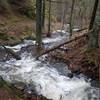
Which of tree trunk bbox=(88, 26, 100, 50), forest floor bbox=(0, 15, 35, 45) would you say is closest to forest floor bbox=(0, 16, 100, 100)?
forest floor bbox=(0, 15, 35, 45)

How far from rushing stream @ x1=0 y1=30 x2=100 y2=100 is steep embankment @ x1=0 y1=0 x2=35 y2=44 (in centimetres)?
516

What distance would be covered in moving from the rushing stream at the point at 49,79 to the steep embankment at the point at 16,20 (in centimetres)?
516

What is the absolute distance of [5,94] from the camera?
6.71 meters

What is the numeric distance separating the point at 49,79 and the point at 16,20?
14.3 metres

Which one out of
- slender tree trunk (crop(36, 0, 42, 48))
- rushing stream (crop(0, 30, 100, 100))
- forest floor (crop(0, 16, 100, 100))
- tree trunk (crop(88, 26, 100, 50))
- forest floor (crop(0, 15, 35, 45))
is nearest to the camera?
forest floor (crop(0, 16, 100, 100))

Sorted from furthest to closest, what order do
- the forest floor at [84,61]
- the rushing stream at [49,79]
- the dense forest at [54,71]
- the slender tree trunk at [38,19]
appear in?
1. the slender tree trunk at [38,19]
2. the forest floor at [84,61]
3. the rushing stream at [49,79]
4. the dense forest at [54,71]

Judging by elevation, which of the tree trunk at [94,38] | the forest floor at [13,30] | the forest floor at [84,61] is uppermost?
the tree trunk at [94,38]

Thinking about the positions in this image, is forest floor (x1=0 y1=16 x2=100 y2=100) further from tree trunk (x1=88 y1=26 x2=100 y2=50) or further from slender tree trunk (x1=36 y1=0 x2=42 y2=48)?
slender tree trunk (x1=36 y1=0 x2=42 y2=48)

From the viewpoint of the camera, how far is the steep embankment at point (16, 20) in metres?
16.7

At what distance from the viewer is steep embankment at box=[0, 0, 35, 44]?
16.7 metres

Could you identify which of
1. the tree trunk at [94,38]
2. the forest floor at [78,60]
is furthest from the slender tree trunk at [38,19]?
the tree trunk at [94,38]

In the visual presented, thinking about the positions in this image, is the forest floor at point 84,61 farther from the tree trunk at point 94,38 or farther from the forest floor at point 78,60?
the tree trunk at point 94,38

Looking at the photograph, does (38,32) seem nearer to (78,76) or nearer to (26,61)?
(26,61)

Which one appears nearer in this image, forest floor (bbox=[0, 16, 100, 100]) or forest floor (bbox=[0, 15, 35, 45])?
forest floor (bbox=[0, 16, 100, 100])
